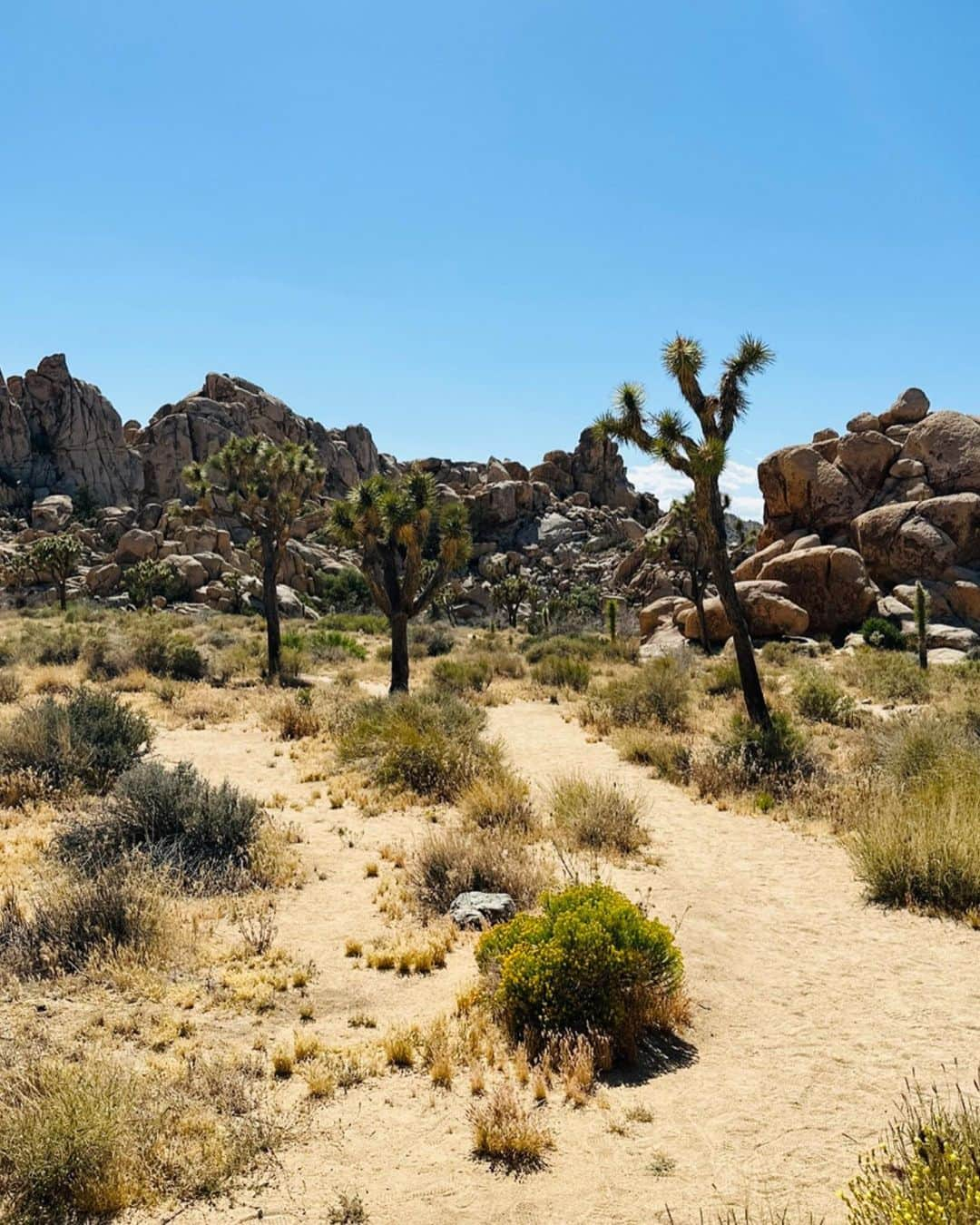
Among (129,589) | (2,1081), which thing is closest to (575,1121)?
(2,1081)

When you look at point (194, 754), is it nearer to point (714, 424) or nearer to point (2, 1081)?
point (2, 1081)

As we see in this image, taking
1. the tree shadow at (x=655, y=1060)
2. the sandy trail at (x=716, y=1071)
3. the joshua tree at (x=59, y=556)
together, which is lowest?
the tree shadow at (x=655, y=1060)

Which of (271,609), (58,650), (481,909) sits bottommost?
(481,909)

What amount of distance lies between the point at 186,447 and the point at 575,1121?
65059mm

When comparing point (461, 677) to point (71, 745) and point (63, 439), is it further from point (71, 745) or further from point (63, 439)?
point (63, 439)

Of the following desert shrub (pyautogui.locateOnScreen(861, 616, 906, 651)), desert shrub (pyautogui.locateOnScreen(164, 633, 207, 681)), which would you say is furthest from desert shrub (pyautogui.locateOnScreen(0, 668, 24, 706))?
desert shrub (pyautogui.locateOnScreen(861, 616, 906, 651))

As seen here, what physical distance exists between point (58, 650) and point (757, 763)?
2088 centimetres

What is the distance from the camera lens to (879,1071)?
463 centimetres

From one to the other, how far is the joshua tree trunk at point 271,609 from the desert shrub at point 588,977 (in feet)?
61.8

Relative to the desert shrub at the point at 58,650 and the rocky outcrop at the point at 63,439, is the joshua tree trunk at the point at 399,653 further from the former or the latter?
the rocky outcrop at the point at 63,439

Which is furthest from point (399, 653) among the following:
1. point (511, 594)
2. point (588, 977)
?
point (511, 594)

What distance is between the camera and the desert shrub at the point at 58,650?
23.6m

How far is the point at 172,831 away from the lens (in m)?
8.51

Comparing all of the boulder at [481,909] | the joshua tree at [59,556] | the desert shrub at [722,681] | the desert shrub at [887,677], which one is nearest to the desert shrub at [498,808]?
the boulder at [481,909]
